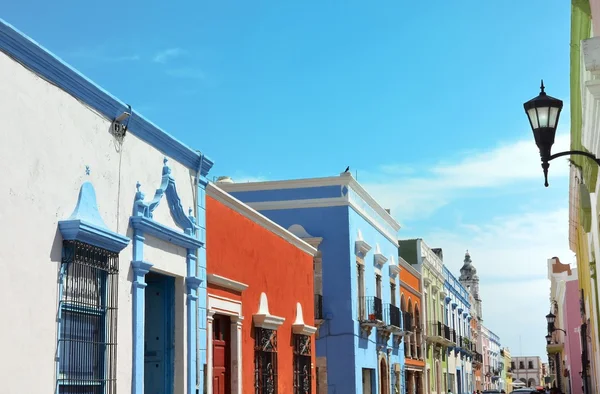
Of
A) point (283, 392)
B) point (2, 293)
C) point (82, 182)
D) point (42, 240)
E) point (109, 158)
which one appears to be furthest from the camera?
point (283, 392)

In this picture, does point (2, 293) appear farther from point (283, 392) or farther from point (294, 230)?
point (294, 230)

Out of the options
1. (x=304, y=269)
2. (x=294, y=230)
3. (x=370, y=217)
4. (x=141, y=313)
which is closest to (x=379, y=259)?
(x=370, y=217)

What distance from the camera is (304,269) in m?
16.6

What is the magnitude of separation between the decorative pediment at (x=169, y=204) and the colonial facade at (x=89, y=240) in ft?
0.06

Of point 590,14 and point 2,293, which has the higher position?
point 590,14

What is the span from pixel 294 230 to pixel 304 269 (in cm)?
547

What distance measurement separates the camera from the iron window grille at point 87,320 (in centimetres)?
776

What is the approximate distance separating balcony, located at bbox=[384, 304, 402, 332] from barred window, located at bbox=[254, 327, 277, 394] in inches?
437

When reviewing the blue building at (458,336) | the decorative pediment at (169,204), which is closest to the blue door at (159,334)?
the decorative pediment at (169,204)

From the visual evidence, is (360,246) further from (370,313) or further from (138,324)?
(138,324)

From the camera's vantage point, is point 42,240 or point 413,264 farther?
point 413,264

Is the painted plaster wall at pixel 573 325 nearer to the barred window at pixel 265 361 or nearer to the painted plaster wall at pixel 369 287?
the painted plaster wall at pixel 369 287

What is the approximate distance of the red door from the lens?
461 inches

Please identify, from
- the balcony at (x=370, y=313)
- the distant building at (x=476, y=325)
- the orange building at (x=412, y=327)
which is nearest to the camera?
the balcony at (x=370, y=313)
